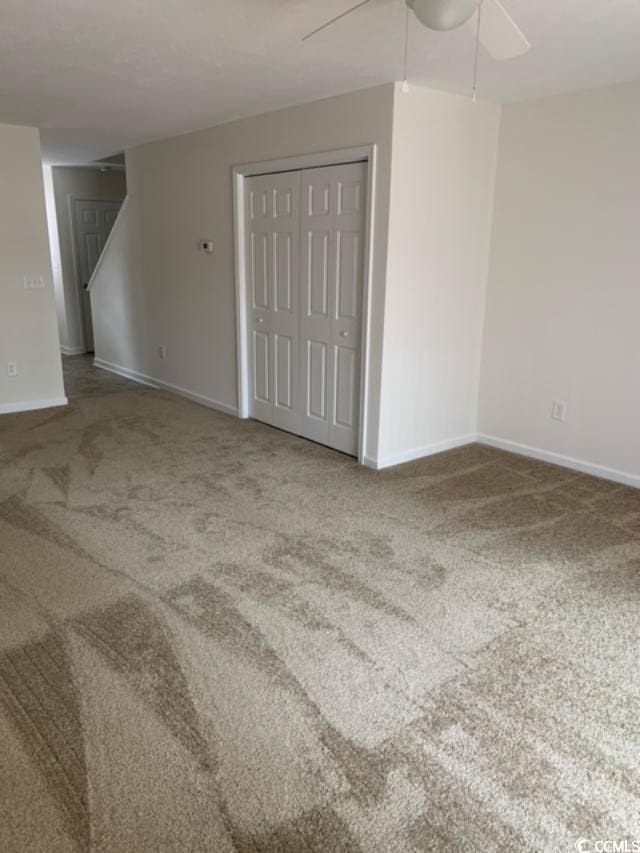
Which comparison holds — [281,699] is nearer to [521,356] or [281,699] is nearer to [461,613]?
[461,613]

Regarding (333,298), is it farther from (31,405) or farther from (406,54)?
(31,405)

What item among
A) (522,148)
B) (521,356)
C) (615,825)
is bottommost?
(615,825)

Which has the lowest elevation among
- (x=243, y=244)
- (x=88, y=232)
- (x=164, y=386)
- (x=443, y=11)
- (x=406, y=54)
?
(x=164, y=386)

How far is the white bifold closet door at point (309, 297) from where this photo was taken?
404cm

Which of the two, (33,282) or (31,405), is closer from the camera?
(33,282)

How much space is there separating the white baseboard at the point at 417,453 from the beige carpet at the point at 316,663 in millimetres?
200

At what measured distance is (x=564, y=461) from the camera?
13.8 ft

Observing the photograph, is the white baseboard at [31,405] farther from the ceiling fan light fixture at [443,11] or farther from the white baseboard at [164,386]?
the ceiling fan light fixture at [443,11]

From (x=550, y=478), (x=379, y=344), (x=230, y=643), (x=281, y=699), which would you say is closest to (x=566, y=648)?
(x=281, y=699)

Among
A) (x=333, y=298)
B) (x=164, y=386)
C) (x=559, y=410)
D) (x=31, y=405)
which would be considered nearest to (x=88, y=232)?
(x=164, y=386)

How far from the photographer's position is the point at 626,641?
234 centimetres

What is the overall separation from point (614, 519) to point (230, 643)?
92.0 inches

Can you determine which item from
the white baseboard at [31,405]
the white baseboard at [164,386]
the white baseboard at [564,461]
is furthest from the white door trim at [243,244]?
the white baseboard at [31,405]

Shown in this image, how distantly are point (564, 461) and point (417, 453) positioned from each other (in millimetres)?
1034
